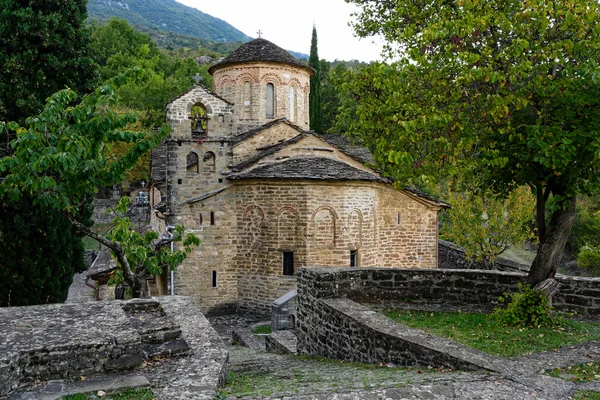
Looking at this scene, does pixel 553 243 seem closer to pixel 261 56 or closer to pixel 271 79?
pixel 271 79

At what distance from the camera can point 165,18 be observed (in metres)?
153

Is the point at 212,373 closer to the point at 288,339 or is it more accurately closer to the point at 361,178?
the point at 288,339

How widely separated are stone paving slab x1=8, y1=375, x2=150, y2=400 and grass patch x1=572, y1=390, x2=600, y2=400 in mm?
3335

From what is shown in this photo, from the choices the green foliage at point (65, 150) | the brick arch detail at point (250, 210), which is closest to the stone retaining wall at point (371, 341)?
the green foliage at point (65, 150)

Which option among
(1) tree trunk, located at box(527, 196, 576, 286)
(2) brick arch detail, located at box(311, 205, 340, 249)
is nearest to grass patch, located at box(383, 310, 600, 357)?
(1) tree trunk, located at box(527, 196, 576, 286)

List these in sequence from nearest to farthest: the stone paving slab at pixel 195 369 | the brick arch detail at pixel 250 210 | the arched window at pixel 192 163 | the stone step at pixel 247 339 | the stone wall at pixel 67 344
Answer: the stone paving slab at pixel 195 369, the stone wall at pixel 67 344, the stone step at pixel 247 339, the brick arch detail at pixel 250 210, the arched window at pixel 192 163

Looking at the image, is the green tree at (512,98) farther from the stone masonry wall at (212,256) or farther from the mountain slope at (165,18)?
the mountain slope at (165,18)

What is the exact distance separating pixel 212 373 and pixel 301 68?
621 inches

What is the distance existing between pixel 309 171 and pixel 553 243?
25.8 feet

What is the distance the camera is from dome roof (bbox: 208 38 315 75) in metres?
17.7

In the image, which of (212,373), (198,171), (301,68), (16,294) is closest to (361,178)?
(198,171)

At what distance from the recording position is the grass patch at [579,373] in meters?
4.29

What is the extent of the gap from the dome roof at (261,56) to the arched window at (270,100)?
96cm

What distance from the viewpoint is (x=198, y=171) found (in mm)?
14555
